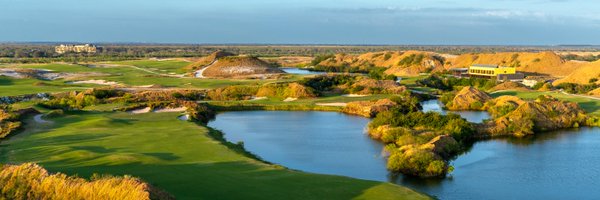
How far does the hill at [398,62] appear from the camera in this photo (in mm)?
117375

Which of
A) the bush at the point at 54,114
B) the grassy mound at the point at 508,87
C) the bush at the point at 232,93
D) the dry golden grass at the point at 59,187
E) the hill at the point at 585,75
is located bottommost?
the bush at the point at 232,93

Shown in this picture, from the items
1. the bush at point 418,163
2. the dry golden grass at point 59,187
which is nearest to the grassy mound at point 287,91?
the bush at point 418,163

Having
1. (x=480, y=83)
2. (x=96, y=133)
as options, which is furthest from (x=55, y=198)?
(x=480, y=83)

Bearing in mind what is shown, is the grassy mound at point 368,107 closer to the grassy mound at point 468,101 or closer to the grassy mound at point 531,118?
the grassy mound at point 468,101

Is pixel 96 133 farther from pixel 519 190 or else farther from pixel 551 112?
pixel 551 112

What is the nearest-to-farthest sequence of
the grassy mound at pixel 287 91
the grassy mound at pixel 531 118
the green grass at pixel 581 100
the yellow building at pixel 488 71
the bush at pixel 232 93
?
the grassy mound at pixel 531 118
the green grass at pixel 581 100
the bush at pixel 232 93
the grassy mound at pixel 287 91
the yellow building at pixel 488 71

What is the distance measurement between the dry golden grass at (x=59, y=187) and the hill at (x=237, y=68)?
80565 mm

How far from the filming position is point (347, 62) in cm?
14238

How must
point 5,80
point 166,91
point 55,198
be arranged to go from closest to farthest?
1. point 55,198
2. point 166,91
3. point 5,80

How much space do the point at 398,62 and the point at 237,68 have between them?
41407 mm

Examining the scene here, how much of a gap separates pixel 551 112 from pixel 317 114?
19.0 m

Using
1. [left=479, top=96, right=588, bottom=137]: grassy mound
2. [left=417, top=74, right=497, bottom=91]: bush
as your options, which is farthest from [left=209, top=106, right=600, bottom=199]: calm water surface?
[left=417, top=74, right=497, bottom=91]: bush

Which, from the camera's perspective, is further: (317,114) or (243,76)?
(243,76)

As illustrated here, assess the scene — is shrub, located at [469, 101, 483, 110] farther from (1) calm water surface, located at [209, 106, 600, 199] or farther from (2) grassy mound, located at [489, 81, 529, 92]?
(2) grassy mound, located at [489, 81, 529, 92]
